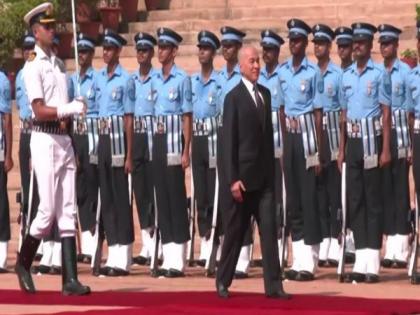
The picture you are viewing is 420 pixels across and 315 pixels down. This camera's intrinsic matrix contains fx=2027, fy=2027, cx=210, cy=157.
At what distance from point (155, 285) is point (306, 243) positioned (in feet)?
5.46

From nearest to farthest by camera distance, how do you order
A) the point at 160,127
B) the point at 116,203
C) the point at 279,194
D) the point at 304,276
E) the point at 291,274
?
the point at 304,276 → the point at 291,274 → the point at 279,194 → the point at 160,127 → the point at 116,203

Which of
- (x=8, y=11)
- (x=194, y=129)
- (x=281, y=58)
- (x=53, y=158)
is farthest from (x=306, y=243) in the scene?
(x=8, y=11)

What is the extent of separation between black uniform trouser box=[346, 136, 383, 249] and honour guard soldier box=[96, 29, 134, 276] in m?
2.44

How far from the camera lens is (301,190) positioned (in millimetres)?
20328

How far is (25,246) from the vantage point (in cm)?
1828

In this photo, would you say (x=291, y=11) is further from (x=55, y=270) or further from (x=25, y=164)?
(x=55, y=270)

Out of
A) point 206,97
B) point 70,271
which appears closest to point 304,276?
point 206,97

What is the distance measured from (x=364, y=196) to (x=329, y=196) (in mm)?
1400

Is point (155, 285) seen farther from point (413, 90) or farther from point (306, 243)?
point (413, 90)

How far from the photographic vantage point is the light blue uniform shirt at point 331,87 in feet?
70.4

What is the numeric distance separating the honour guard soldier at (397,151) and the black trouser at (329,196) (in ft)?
1.89

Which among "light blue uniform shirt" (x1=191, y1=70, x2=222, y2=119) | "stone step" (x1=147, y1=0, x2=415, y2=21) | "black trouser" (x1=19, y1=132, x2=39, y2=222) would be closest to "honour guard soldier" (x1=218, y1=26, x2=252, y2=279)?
"light blue uniform shirt" (x1=191, y1=70, x2=222, y2=119)

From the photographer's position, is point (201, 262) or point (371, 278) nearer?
point (371, 278)

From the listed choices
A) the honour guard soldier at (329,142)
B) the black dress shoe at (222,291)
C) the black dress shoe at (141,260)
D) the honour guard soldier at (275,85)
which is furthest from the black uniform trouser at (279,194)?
the black dress shoe at (222,291)
